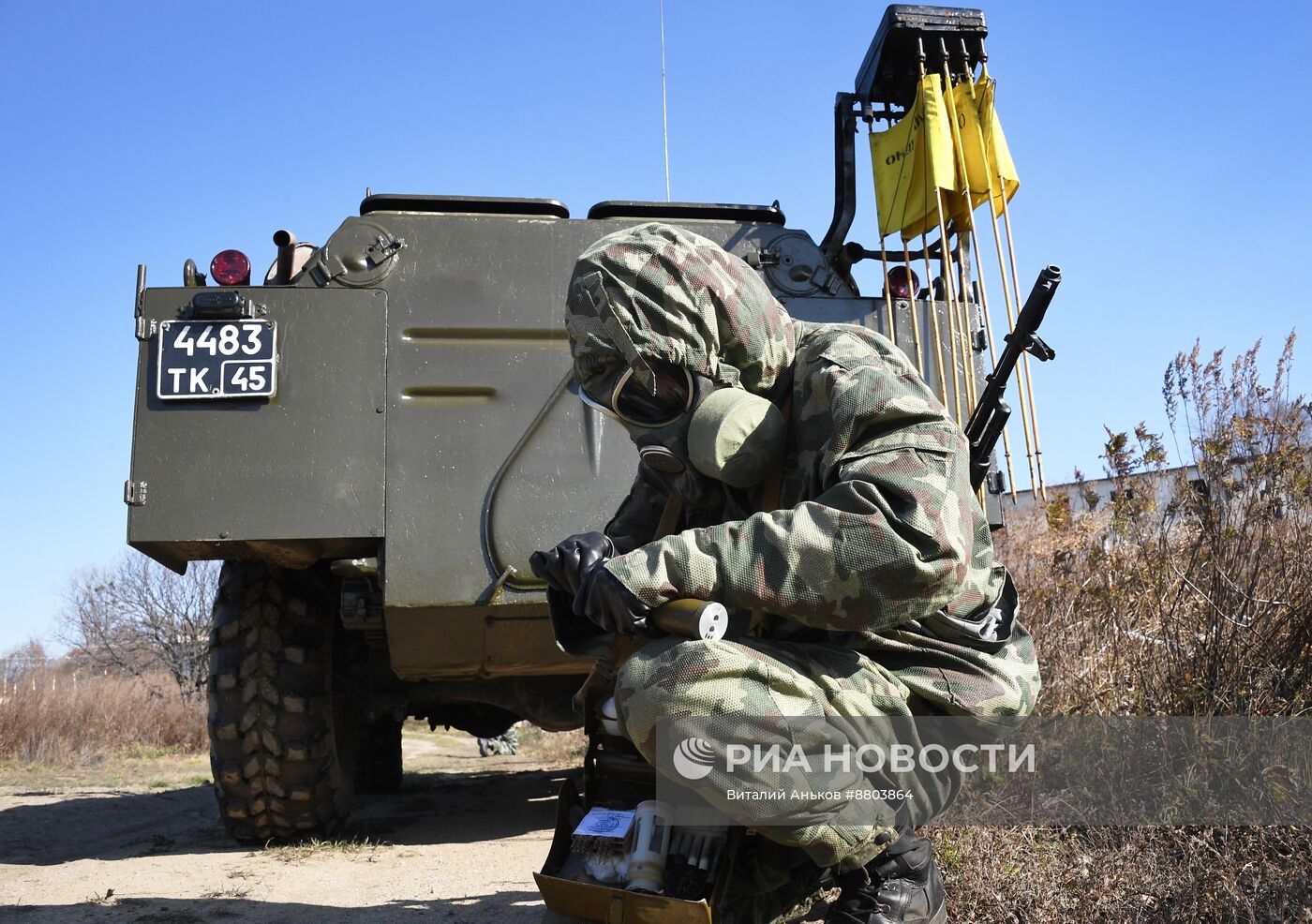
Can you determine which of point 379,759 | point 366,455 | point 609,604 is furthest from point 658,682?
point 379,759

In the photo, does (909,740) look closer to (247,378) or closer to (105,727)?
(247,378)

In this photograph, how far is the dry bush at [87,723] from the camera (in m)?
8.73

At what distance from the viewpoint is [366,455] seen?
382 centimetres

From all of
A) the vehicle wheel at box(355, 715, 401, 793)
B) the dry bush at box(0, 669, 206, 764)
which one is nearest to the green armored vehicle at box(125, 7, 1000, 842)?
the vehicle wheel at box(355, 715, 401, 793)

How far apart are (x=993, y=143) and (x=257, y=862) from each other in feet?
12.2

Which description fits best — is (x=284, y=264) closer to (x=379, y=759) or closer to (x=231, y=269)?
(x=231, y=269)

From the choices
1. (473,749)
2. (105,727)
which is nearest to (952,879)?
(473,749)

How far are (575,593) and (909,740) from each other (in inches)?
26.4

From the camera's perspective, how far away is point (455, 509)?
12.7 feet

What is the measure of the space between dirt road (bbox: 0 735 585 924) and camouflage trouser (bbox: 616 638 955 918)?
0.49 m

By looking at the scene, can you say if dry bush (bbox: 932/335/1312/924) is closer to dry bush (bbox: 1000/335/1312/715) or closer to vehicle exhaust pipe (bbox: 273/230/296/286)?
dry bush (bbox: 1000/335/1312/715)

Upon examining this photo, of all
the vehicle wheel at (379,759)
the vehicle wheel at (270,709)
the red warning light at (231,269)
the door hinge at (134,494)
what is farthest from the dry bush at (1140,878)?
the vehicle wheel at (379,759)

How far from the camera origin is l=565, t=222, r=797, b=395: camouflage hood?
7.50ft

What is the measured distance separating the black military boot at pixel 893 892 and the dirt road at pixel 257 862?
543 millimetres
